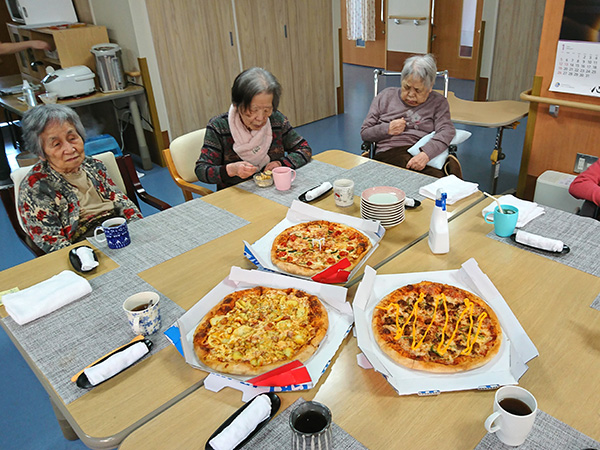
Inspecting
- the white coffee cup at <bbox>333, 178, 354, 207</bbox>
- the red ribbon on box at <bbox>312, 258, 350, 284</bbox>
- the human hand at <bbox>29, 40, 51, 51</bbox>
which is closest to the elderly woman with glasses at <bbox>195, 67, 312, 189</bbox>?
the white coffee cup at <bbox>333, 178, 354, 207</bbox>

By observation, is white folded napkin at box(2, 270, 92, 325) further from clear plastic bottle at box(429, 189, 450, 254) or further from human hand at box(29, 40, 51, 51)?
human hand at box(29, 40, 51, 51)

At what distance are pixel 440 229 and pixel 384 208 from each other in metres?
0.27

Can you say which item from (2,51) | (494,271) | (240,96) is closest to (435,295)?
(494,271)

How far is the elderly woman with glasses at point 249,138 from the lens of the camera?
2.30 meters

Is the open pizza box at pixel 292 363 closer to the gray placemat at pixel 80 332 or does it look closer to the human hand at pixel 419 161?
the gray placemat at pixel 80 332

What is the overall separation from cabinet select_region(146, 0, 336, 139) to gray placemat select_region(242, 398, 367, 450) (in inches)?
159

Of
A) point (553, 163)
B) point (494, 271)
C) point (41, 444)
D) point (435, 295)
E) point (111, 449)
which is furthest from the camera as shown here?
A: point (553, 163)

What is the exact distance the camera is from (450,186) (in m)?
2.06

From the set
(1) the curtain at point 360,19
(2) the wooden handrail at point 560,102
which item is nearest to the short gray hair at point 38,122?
(2) the wooden handrail at point 560,102

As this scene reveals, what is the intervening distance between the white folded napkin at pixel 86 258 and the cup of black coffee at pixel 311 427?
39.8 inches

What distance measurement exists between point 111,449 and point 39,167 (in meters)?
1.48

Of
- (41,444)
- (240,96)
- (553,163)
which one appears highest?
(240,96)

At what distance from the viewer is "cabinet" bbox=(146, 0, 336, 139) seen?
171 inches

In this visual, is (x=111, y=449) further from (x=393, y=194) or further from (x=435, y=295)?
(x=393, y=194)
